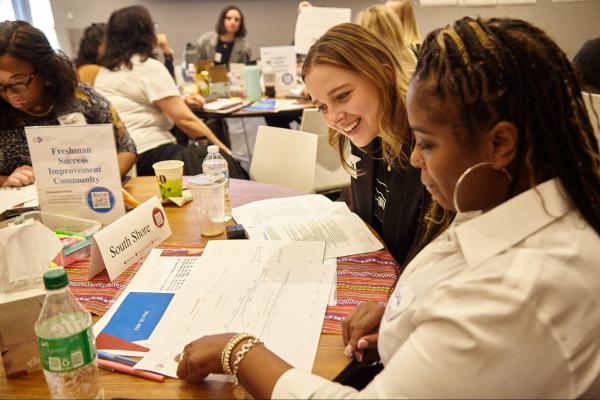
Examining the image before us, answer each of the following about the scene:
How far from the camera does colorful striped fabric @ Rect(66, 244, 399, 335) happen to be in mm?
1062

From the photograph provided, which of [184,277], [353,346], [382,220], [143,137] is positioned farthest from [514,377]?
[143,137]

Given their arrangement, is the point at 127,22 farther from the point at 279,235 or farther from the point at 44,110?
the point at 279,235

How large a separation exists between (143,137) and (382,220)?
6.25 ft

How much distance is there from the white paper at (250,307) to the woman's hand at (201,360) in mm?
38

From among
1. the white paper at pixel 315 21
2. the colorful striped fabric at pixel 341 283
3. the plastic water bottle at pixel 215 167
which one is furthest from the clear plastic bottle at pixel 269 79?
the colorful striped fabric at pixel 341 283

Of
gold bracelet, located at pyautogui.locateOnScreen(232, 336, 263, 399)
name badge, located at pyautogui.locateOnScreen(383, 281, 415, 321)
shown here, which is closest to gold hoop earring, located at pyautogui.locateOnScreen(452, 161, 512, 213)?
name badge, located at pyautogui.locateOnScreen(383, 281, 415, 321)

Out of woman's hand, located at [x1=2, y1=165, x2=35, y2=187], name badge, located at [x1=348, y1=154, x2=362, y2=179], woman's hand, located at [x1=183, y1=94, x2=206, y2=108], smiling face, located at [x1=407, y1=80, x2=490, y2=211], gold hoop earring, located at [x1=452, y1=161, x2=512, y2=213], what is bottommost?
woman's hand, located at [x1=183, y1=94, x2=206, y2=108]

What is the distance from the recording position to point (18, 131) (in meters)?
1.94

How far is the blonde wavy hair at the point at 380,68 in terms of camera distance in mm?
1389

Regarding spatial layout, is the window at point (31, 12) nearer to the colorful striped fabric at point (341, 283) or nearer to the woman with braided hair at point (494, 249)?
the colorful striped fabric at point (341, 283)

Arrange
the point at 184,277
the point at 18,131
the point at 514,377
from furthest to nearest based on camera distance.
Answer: the point at 18,131, the point at 184,277, the point at 514,377

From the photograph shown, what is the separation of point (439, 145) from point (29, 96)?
1695 mm

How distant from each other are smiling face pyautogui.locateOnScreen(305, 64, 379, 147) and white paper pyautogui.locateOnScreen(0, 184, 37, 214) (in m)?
1.01

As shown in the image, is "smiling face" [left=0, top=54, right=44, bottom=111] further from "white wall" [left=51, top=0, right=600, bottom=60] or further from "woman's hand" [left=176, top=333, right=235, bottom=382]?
"white wall" [left=51, top=0, right=600, bottom=60]
